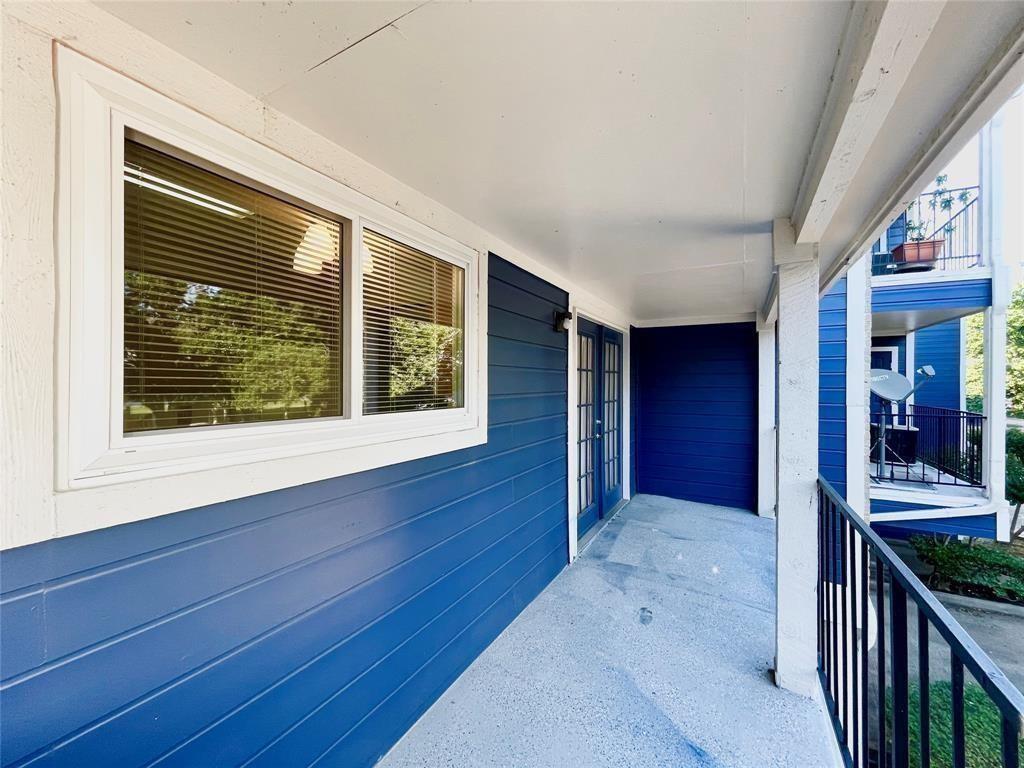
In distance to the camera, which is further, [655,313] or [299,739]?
[655,313]

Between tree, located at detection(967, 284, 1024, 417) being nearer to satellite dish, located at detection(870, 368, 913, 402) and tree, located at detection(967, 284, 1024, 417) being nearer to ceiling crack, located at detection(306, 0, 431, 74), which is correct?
satellite dish, located at detection(870, 368, 913, 402)

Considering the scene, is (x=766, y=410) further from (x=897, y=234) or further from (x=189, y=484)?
(x=189, y=484)

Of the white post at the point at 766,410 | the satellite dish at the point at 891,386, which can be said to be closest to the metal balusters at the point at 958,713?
the white post at the point at 766,410

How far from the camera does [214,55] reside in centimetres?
109

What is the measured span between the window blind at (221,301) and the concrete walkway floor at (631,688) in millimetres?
1540

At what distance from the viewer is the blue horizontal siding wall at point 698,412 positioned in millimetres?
5129

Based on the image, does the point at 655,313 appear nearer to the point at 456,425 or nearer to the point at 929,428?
the point at 456,425

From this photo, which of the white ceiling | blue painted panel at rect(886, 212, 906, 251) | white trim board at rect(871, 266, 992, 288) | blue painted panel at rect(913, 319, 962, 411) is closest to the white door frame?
the white ceiling

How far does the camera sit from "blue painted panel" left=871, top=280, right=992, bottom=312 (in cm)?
459

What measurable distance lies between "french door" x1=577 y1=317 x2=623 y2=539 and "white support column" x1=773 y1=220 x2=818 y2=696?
6.32 ft

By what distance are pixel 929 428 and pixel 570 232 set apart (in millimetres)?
6883

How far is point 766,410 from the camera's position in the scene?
4.93 meters

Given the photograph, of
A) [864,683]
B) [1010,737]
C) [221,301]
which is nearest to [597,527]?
[864,683]

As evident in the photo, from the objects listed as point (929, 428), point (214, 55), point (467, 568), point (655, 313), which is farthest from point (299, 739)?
point (929, 428)
